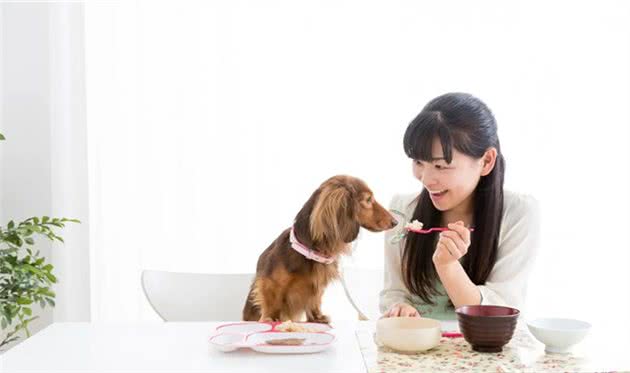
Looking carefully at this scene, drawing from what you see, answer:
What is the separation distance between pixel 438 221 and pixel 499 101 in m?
1.29

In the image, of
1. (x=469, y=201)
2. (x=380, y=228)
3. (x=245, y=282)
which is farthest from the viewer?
(x=245, y=282)

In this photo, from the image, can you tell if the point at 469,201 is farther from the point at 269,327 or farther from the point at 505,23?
the point at 505,23

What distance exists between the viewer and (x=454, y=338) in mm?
1623

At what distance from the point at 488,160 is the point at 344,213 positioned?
462mm

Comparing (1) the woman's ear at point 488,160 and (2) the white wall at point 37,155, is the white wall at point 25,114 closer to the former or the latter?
(2) the white wall at point 37,155

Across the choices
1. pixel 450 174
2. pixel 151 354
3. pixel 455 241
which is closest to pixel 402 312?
pixel 455 241

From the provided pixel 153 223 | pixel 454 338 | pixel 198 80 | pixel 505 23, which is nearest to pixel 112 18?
pixel 198 80

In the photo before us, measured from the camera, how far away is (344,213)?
1.93m

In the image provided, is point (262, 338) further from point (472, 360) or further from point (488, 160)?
point (488, 160)

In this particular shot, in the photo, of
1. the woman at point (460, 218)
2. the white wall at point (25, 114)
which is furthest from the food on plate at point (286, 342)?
the white wall at point (25, 114)

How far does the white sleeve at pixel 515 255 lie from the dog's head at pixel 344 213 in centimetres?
33

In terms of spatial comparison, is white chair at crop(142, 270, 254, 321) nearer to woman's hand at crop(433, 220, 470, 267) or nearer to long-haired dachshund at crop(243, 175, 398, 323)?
long-haired dachshund at crop(243, 175, 398, 323)

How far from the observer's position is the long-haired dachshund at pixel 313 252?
76.0 inches

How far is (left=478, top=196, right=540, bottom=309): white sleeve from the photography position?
2014mm
